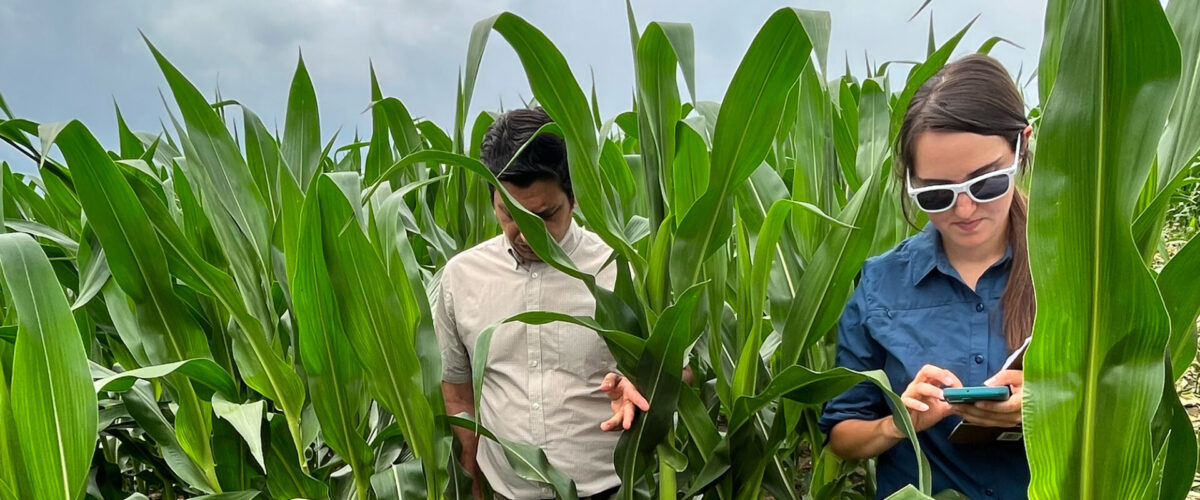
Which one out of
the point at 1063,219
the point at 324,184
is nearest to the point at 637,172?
the point at 324,184

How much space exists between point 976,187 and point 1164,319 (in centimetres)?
23

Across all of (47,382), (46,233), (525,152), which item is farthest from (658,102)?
(46,233)

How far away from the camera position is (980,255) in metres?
0.74

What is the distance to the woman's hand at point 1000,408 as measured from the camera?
23.3 inches

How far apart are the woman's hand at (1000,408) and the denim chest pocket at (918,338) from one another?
107 millimetres

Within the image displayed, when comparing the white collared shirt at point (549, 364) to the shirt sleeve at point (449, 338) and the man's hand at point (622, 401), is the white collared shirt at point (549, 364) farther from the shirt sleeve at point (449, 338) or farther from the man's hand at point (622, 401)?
the man's hand at point (622, 401)

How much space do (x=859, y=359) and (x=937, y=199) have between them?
20 centimetres

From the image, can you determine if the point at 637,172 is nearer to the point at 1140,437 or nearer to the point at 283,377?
the point at 283,377

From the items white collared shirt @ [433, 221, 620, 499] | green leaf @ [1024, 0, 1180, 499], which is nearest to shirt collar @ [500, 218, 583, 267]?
white collared shirt @ [433, 221, 620, 499]

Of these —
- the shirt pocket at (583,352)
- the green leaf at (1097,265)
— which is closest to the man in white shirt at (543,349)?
the shirt pocket at (583,352)

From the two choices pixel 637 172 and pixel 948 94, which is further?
pixel 637 172

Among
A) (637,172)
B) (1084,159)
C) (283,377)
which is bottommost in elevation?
(283,377)

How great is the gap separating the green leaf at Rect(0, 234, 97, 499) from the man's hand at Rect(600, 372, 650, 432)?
1.42 ft

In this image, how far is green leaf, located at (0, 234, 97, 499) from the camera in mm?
577
